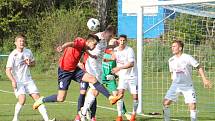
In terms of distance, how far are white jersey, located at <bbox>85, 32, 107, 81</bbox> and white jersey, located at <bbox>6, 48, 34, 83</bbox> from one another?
4.22 ft

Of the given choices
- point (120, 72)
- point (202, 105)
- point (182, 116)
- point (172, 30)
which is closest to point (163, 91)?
point (172, 30)

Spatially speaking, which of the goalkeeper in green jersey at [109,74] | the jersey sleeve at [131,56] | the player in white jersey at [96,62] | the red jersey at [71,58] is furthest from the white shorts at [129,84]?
the red jersey at [71,58]

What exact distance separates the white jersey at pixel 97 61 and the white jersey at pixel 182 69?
1.62m

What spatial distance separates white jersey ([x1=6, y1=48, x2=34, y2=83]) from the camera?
12867 mm

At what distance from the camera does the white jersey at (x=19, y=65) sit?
12867 mm

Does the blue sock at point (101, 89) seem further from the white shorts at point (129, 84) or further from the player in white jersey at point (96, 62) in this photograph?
the white shorts at point (129, 84)

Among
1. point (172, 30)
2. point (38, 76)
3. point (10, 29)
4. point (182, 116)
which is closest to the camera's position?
point (182, 116)

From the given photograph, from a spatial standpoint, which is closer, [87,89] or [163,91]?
[87,89]

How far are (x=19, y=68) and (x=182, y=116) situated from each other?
15.8 ft

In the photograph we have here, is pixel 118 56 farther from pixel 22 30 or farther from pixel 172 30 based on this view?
pixel 22 30

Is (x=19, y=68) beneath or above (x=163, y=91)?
above

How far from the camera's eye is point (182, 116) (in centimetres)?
1552

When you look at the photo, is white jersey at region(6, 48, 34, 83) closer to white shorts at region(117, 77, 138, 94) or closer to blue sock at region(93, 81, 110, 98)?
blue sock at region(93, 81, 110, 98)

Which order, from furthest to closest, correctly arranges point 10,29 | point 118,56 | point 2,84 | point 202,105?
point 10,29, point 2,84, point 202,105, point 118,56
